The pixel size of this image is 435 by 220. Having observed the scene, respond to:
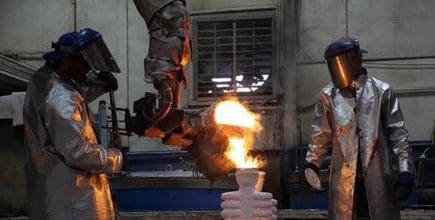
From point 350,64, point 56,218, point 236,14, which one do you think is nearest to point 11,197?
point 236,14

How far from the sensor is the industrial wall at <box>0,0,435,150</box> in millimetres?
10773

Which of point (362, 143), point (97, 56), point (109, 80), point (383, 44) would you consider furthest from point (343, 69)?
point (383, 44)

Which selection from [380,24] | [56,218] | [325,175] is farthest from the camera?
[380,24]

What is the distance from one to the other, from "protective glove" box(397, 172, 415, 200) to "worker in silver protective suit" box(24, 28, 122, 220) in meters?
2.17

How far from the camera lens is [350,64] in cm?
510

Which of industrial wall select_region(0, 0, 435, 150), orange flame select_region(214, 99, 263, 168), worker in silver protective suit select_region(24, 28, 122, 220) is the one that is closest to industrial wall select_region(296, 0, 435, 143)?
industrial wall select_region(0, 0, 435, 150)

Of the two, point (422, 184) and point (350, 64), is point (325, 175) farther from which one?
point (350, 64)

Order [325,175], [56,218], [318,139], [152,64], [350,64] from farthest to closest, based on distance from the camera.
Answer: [325,175], [318,139], [350,64], [152,64], [56,218]

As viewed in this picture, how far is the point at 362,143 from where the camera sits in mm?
4973

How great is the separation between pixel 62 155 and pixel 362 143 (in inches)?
94.0

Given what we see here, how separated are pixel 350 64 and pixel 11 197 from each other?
7.07 metres

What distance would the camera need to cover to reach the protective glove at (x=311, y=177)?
5.39 m

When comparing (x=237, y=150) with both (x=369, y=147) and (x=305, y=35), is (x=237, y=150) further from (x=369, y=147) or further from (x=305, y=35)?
(x=305, y=35)

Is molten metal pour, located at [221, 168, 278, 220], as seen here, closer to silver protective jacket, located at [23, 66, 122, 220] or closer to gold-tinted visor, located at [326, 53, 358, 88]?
silver protective jacket, located at [23, 66, 122, 220]
